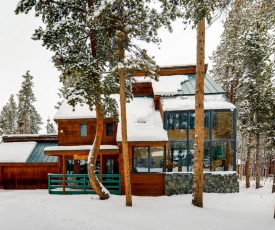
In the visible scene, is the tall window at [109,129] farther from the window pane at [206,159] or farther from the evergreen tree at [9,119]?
the evergreen tree at [9,119]

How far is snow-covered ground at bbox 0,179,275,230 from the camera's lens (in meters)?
8.36

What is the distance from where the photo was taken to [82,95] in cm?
1119

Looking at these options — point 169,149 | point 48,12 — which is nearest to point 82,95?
point 48,12

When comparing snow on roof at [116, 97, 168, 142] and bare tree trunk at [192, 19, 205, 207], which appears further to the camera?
snow on roof at [116, 97, 168, 142]

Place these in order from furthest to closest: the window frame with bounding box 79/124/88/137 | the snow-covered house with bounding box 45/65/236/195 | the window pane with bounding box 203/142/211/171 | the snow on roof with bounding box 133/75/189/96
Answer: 1. the snow on roof with bounding box 133/75/189/96
2. the window frame with bounding box 79/124/88/137
3. the window pane with bounding box 203/142/211/171
4. the snow-covered house with bounding box 45/65/236/195

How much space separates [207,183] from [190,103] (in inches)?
212

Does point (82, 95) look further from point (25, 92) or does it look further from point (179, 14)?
point (25, 92)

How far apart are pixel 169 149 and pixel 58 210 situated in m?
9.63

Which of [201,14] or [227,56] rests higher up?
[227,56]

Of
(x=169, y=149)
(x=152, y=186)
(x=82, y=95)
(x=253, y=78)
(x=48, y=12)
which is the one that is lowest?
(x=152, y=186)

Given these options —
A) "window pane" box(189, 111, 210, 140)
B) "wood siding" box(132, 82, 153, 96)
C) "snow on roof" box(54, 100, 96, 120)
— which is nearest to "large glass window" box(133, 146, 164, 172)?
"window pane" box(189, 111, 210, 140)

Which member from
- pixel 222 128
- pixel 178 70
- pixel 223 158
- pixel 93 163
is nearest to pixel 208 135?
pixel 222 128

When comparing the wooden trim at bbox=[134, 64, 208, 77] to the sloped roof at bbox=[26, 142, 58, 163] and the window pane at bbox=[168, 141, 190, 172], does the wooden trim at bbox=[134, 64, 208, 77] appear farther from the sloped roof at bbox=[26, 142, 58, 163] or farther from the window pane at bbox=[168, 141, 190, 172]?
the sloped roof at bbox=[26, 142, 58, 163]

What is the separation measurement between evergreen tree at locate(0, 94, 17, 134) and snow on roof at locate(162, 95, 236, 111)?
35280 millimetres
